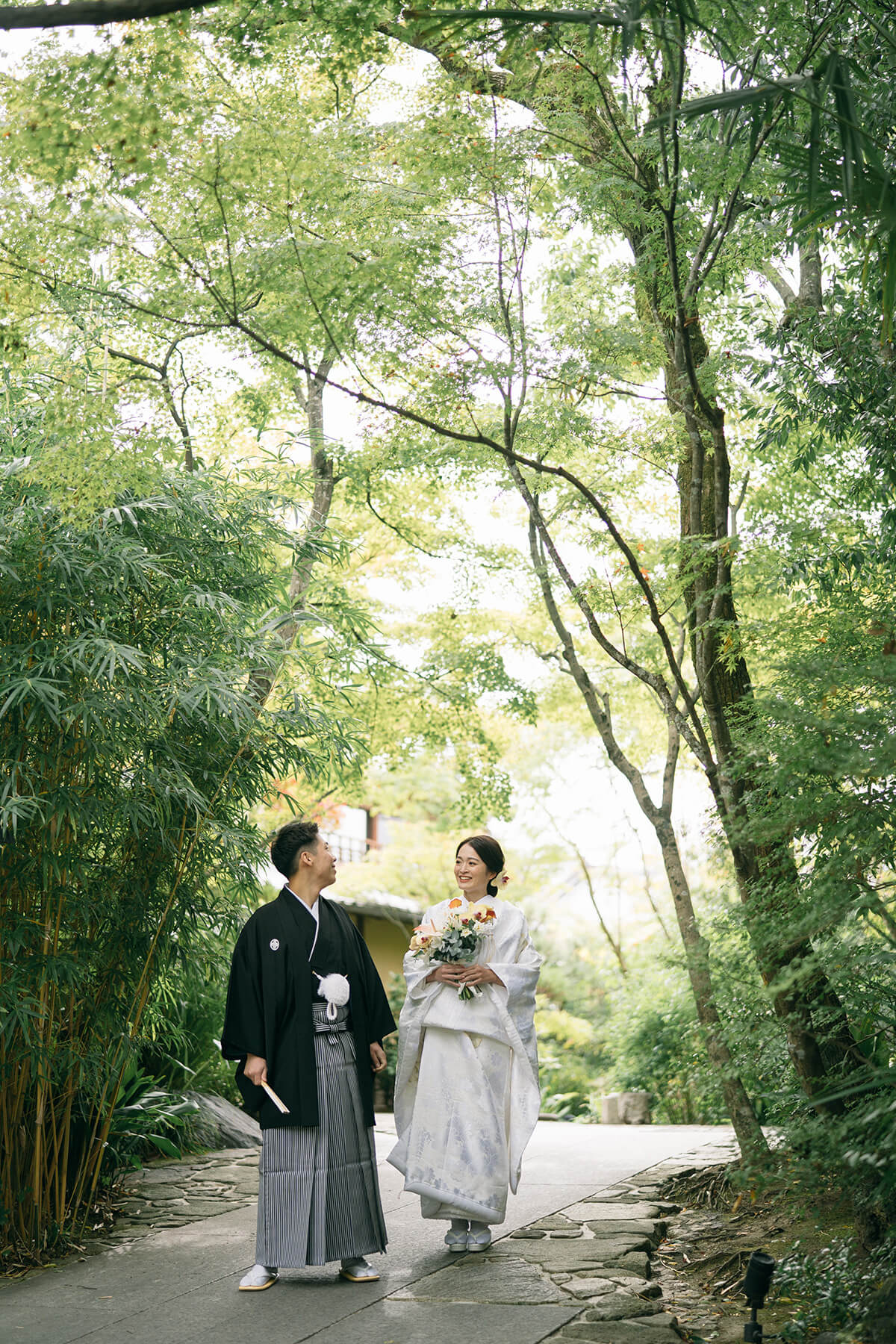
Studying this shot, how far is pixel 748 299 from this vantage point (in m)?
7.15

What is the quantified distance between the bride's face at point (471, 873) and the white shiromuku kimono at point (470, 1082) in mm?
79

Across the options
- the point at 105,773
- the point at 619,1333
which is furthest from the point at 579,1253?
the point at 105,773

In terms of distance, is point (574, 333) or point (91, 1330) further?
point (574, 333)

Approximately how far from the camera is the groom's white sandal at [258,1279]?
4.05 metres

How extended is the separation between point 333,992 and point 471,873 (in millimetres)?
718

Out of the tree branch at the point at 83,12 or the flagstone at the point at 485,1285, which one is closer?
the tree branch at the point at 83,12

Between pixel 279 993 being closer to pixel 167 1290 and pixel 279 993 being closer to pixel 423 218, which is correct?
pixel 167 1290

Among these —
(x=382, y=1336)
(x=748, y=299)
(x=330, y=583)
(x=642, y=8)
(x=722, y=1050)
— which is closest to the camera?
(x=642, y=8)

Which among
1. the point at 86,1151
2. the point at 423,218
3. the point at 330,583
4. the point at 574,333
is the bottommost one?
the point at 86,1151

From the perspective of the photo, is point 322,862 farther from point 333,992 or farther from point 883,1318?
point 883,1318

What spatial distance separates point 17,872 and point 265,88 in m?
3.92

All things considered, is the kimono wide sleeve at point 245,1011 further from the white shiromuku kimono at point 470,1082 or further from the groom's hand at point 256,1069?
the white shiromuku kimono at point 470,1082

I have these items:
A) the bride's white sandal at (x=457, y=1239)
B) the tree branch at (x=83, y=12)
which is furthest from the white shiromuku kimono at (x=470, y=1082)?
the tree branch at (x=83, y=12)

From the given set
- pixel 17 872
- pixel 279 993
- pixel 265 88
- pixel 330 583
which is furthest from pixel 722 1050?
pixel 265 88
